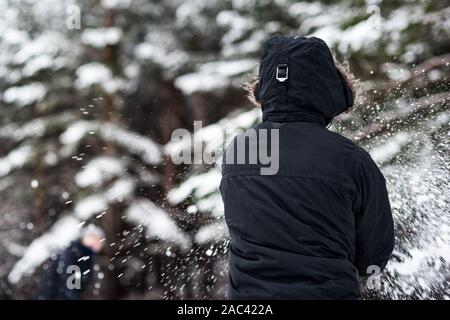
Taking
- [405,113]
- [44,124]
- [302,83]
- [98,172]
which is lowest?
[98,172]

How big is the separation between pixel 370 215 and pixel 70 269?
494 cm

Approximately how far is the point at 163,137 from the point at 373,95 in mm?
3320

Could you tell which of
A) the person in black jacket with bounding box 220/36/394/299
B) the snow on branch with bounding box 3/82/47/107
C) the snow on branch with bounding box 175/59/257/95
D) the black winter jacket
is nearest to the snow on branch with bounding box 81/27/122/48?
the snow on branch with bounding box 3/82/47/107

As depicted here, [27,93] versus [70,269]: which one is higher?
[27,93]

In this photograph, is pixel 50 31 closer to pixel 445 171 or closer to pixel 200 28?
pixel 200 28

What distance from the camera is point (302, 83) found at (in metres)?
1.95

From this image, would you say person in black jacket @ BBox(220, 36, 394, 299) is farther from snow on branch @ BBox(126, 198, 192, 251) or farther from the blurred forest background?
snow on branch @ BBox(126, 198, 192, 251)

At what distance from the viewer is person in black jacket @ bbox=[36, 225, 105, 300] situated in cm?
564

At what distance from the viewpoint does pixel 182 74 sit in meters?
5.95

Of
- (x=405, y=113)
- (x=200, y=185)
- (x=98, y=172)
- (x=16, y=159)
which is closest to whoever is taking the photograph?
(x=405, y=113)

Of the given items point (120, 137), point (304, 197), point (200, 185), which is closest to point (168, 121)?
point (120, 137)

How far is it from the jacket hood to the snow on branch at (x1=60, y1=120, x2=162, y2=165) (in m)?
4.31

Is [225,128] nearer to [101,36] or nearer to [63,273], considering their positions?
[101,36]

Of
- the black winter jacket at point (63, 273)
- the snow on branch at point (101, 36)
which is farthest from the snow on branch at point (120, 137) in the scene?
the black winter jacket at point (63, 273)
